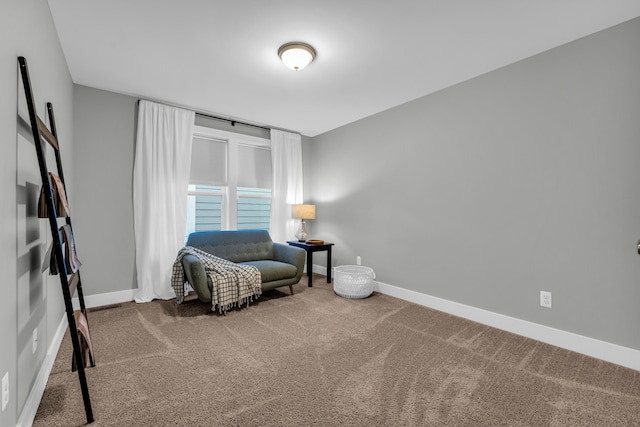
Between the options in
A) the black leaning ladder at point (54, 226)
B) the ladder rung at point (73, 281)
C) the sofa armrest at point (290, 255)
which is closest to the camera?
the black leaning ladder at point (54, 226)

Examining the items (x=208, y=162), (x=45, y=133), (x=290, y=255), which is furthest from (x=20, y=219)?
(x=208, y=162)

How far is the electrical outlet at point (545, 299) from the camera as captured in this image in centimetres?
254

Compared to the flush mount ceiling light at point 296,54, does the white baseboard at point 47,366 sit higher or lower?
lower

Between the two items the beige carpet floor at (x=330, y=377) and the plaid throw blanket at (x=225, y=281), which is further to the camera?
the plaid throw blanket at (x=225, y=281)

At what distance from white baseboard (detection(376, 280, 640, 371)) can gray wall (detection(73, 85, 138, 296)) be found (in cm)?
361

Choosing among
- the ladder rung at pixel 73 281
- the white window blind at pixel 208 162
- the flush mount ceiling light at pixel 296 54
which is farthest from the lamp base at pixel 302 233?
the ladder rung at pixel 73 281

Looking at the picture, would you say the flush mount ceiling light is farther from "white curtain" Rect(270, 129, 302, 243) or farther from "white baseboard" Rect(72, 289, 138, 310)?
"white baseboard" Rect(72, 289, 138, 310)

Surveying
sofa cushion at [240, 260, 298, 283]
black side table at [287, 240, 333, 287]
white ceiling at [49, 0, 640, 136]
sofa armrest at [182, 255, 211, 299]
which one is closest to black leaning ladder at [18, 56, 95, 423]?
white ceiling at [49, 0, 640, 136]

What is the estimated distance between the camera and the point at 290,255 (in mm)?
3902

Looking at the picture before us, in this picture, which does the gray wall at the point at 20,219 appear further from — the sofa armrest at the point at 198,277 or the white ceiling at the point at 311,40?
the sofa armrest at the point at 198,277

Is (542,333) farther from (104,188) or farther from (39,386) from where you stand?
(104,188)

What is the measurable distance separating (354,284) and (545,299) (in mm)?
1916

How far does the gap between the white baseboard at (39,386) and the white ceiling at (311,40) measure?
245cm

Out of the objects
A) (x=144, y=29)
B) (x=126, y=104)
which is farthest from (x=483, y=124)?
(x=126, y=104)
